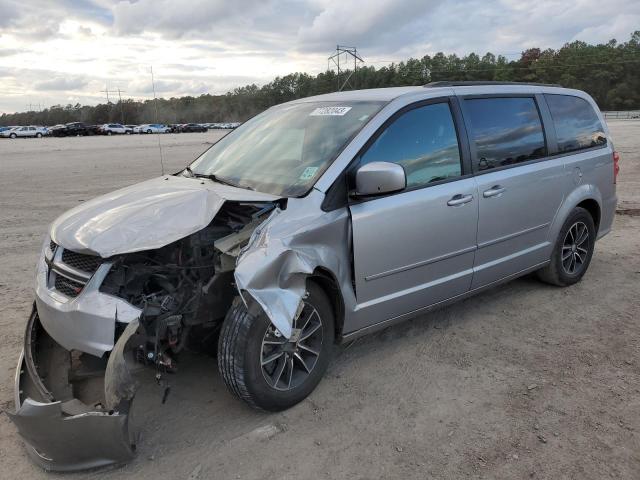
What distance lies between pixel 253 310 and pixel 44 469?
1.31m

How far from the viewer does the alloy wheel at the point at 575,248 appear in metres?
5.09

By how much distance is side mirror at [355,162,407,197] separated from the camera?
10.4ft

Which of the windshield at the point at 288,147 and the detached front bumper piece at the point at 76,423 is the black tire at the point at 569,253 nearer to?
the windshield at the point at 288,147

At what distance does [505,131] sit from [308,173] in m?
1.88

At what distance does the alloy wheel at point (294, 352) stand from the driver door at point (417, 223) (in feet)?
1.16

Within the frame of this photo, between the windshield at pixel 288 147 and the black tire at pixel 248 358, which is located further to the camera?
the windshield at pixel 288 147

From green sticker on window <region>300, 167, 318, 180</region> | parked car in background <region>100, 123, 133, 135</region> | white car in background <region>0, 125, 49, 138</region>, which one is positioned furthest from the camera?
parked car in background <region>100, 123, 133, 135</region>

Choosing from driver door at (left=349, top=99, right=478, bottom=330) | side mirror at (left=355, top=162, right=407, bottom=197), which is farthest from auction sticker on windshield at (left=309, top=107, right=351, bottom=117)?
side mirror at (left=355, top=162, right=407, bottom=197)

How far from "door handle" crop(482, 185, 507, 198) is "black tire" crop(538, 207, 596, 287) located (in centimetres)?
110

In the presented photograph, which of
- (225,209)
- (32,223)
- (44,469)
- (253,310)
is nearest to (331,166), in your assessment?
(225,209)

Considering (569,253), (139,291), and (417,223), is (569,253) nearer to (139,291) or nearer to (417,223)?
(417,223)

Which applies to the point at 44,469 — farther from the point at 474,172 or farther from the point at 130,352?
the point at 474,172

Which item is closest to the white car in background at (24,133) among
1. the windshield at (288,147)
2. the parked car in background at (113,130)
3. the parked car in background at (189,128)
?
the parked car in background at (113,130)

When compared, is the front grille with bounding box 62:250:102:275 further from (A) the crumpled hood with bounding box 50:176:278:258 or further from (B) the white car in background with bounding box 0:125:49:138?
(B) the white car in background with bounding box 0:125:49:138
